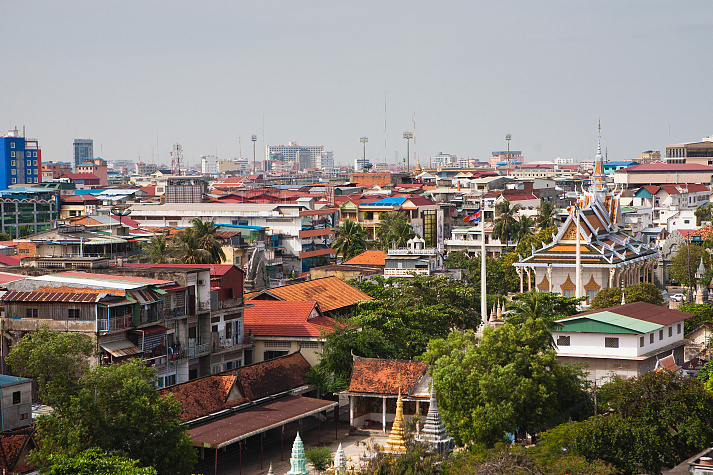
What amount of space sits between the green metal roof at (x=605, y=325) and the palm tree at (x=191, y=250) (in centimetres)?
2235

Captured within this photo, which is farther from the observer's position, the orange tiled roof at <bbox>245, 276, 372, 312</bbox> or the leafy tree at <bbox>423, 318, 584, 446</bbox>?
the orange tiled roof at <bbox>245, 276, 372, 312</bbox>

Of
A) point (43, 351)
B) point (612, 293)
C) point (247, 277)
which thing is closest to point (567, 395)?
point (43, 351)

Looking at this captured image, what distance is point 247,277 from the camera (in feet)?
224

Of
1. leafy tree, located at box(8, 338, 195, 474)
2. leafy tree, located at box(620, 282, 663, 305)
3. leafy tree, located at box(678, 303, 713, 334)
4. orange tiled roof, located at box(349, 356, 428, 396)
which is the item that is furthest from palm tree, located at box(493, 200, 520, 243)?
leafy tree, located at box(8, 338, 195, 474)

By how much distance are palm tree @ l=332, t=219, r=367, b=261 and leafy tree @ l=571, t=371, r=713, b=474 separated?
59765mm

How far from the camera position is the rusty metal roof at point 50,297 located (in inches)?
1548

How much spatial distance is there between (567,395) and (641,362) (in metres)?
7.90

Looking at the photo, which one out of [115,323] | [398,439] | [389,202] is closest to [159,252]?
[115,323]

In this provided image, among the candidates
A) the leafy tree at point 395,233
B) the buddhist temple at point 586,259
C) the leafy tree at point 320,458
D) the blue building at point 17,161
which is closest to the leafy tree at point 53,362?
the leafy tree at point 320,458

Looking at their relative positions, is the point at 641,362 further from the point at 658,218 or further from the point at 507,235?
the point at 658,218

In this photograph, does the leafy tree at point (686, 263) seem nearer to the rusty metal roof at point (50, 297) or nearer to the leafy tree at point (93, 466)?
the rusty metal roof at point (50, 297)

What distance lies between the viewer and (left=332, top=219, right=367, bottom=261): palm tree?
94375mm

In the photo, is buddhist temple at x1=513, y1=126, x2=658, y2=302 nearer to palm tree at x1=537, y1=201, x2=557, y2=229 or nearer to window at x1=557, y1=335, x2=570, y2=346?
palm tree at x1=537, y1=201, x2=557, y2=229

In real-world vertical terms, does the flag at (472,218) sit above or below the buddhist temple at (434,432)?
above
